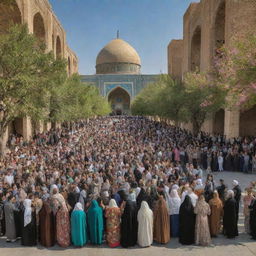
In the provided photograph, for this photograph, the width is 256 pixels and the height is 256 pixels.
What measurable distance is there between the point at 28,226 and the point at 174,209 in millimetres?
2718

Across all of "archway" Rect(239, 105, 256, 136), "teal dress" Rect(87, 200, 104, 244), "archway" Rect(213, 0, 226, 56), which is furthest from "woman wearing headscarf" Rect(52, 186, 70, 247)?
"archway" Rect(213, 0, 226, 56)

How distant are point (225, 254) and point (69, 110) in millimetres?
13243

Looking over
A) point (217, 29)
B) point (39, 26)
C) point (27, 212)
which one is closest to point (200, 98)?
point (217, 29)

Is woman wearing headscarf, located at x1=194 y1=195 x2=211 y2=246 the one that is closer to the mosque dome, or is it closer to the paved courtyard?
the paved courtyard

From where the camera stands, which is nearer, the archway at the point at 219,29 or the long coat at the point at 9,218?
the long coat at the point at 9,218

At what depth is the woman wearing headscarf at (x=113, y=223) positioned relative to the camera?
4.80m

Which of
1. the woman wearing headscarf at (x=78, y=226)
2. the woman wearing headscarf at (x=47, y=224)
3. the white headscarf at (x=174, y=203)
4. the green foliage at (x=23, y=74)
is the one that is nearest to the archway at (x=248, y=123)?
the green foliage at (x=23, y=74)

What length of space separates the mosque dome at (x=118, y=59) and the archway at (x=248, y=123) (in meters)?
35.7

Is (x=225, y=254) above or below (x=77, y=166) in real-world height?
below

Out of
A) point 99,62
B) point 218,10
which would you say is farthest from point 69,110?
point 99,62

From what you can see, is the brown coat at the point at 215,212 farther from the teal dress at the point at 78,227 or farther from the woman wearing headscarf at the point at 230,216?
the teal dress at the point at 78,227

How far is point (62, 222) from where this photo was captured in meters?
4.81

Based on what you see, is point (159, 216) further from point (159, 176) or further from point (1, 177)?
point (1, 177)

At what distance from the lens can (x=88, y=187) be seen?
595cm
